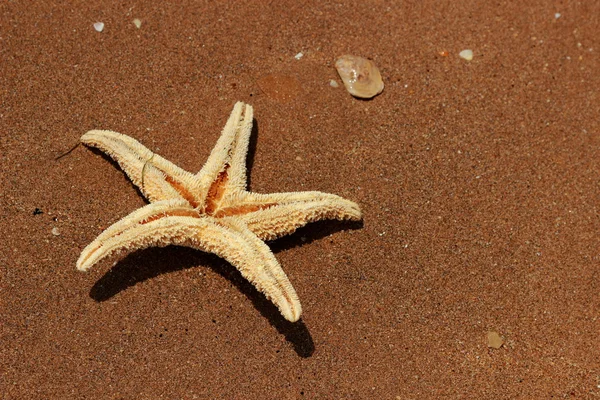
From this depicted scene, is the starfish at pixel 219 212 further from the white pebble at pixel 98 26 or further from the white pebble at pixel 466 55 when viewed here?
the white pebble at pixel 466 55

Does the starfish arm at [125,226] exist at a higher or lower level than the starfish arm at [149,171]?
lower

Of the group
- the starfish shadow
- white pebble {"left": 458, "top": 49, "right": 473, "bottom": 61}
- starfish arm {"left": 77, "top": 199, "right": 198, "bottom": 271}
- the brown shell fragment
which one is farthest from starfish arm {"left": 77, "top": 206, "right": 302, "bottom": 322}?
white pebble {"left": 458, "top": 49, "right": 473, "bottom": 61}

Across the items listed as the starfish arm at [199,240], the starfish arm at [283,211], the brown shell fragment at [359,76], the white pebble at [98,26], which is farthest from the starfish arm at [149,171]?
the brown shell fragment at [359,76]

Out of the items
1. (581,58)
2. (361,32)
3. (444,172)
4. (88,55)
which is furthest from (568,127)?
(88,55)

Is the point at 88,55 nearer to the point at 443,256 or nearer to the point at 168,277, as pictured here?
the point at 168,277

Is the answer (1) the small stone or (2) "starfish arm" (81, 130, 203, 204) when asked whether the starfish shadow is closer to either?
(2) "starfish arm" (81, 130, 203, 204)

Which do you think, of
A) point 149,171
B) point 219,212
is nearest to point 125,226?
point 149,171

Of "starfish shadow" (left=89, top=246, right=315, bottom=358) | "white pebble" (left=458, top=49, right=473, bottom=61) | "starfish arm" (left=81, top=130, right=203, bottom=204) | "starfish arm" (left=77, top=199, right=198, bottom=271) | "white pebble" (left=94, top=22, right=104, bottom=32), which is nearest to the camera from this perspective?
"starfish arm" (left=77, top=199, right=198, bottom=271)

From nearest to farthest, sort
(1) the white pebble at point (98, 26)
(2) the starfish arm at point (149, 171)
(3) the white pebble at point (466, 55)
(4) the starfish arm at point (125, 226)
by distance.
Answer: (4) the starfish arm at point (125, 226) → (2) the starfish arm at point (149, 171) → (1) the white pebble at point (98, 26) → (3) the white pebble at point (466, 55)
